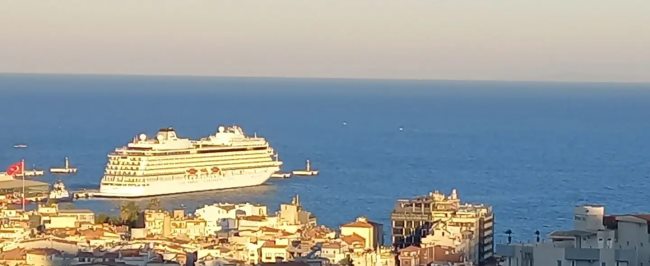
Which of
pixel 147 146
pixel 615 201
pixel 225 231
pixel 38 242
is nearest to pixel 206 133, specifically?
pixel 147 146

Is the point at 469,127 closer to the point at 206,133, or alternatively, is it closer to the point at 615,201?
the point at 206,133

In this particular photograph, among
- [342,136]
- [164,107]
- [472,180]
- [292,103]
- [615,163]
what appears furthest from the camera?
[292,103]

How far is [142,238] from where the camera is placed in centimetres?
3266

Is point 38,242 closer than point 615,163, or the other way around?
point 38,242

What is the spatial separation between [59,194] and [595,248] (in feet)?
118

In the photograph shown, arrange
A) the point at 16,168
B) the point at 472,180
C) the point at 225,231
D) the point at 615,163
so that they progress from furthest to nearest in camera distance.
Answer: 1. the point at 615,163
2. the point at 472,180
3. the point at 16,168
4. the point at 225,231

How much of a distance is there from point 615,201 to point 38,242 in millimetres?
19835

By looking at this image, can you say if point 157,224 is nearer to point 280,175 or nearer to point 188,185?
point 188,185

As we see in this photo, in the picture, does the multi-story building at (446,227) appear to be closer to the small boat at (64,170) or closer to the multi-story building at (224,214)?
the multi-story building at (224,214)

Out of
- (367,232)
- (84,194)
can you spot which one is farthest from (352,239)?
(84,194)

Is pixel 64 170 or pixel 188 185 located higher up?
pixel 64 170

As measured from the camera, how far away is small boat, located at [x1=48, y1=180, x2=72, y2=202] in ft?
161

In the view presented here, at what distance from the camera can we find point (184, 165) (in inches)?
2285

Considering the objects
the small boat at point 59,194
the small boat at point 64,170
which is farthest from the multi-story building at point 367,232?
the small boat at point 64,170
